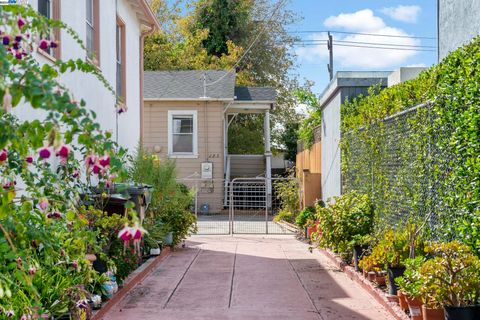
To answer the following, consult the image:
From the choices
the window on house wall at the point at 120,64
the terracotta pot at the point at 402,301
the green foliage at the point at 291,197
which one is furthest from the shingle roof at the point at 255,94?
the terracotta pot at the point at 402,301

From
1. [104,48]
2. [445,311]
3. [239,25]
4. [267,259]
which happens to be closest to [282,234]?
[267,259]

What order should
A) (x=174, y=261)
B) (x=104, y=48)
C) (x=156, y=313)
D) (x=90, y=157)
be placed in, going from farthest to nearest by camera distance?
(x=174, y=261)
(x=104, y=48)
(x=156, y=313)
(x=90, y=157)

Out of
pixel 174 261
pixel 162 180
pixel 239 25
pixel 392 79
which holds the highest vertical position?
pixel 239 25

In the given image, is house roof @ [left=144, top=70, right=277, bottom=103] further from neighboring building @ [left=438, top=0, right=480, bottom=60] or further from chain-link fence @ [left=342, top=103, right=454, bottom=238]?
neighboring building @ [left=438, top=0, right=480, bottom=60]

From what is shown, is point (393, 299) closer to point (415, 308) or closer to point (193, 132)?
point (415, 308)

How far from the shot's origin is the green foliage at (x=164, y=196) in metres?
11.6

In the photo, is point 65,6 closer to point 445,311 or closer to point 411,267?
Answer: point 411,267

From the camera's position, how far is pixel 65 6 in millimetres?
8359

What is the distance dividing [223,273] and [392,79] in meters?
4.71

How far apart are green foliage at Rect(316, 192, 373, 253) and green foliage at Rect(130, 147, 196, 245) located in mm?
3295

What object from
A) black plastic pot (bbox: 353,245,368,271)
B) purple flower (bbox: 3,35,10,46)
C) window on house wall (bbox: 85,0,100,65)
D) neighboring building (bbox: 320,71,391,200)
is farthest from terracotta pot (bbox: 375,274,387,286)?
purple flower (bbox: 3,35,10,46)

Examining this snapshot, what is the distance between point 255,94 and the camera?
23734 mm

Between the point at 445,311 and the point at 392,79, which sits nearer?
the point at 445,311

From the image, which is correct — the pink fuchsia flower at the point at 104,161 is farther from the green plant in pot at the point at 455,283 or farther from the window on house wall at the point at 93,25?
the window on house wall at the point at 93,25
